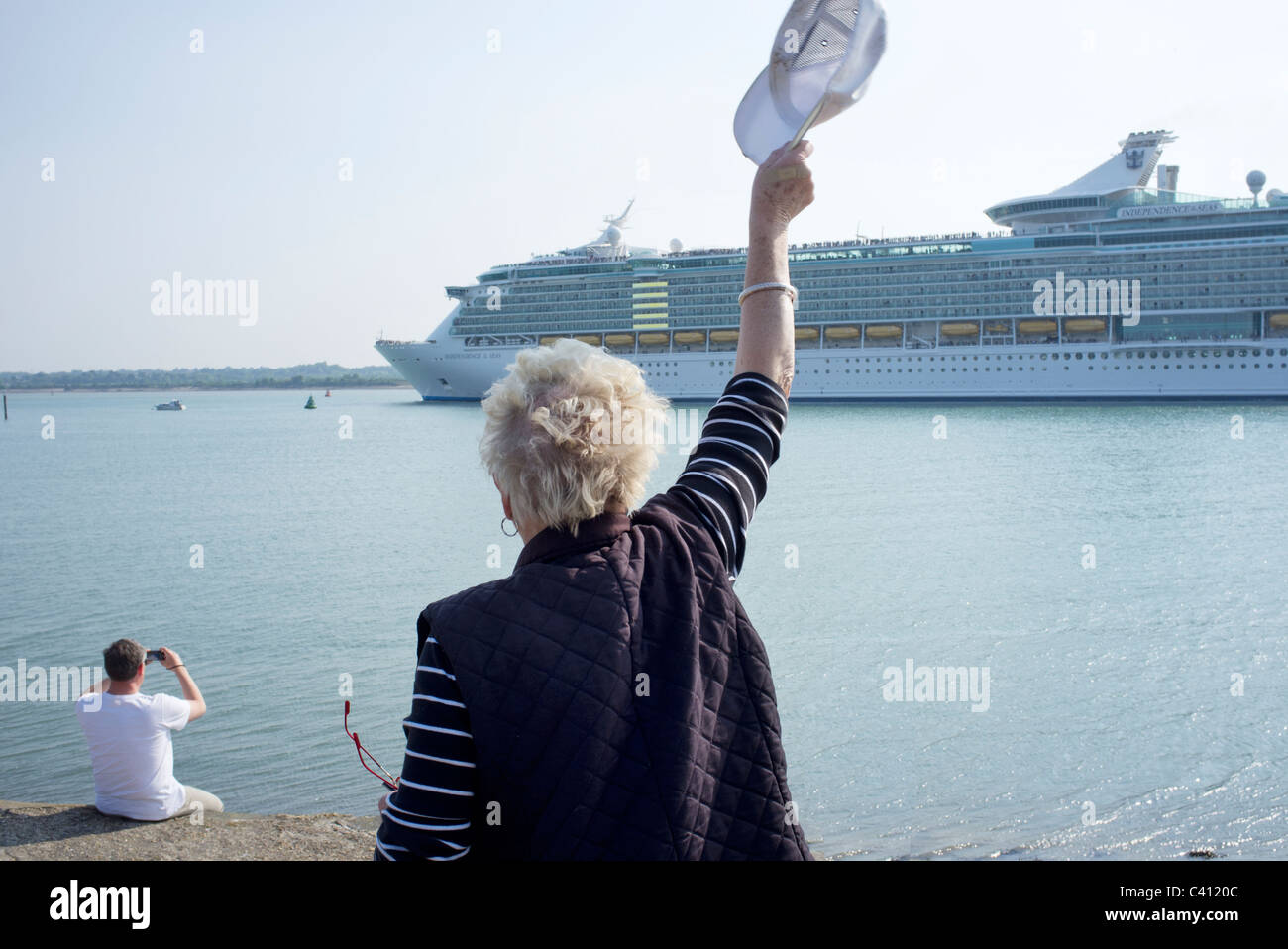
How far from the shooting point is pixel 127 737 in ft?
15.9

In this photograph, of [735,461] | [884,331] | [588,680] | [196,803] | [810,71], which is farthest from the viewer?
[884,331]

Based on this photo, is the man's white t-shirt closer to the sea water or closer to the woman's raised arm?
the sea water

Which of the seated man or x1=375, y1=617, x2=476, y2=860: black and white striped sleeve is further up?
x1=375, y1=617, x2=476, y2=860: black and white striped sleeve

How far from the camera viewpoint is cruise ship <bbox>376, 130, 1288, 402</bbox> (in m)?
51.5

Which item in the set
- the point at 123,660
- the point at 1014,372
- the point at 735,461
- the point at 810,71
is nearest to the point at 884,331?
the point at 1014,372

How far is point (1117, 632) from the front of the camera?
11203mm

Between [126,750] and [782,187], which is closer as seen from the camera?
[782,187]

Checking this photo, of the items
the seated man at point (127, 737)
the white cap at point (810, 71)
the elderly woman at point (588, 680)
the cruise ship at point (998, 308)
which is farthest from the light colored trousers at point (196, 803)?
the cruise ship at point (998, 308)

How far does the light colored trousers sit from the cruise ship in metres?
50.8

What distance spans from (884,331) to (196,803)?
54405 mm

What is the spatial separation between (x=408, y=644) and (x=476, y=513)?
11.0 meters

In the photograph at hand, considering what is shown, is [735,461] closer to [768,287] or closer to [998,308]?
[768,287]

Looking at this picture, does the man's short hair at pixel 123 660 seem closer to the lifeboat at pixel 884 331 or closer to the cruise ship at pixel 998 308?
the cruise ship at pixel 998 308

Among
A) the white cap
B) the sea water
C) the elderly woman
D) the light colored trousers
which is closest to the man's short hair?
the light colored trousers
